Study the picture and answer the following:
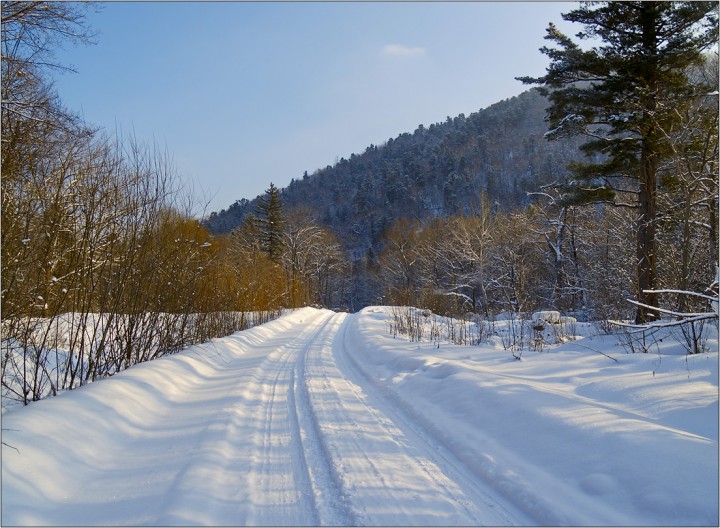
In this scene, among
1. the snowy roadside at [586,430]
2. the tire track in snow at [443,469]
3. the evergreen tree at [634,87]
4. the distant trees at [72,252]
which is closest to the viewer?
the snowy roadside at [586,430]

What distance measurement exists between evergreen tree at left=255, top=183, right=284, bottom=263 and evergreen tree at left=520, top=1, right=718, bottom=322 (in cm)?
3529

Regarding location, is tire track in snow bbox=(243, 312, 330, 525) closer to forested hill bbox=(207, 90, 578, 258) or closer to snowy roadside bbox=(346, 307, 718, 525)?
snowy roadside bbox=(346, 307, 718, 525)

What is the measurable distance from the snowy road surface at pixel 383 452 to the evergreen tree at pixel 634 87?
23.7ft

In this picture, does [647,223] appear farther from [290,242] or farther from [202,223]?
[290,242]

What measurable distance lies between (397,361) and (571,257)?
25487 millimetres

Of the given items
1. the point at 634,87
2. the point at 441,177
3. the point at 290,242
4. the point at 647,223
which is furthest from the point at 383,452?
the point at 441,177

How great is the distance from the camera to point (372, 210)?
103 m

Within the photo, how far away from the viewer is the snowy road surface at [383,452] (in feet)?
9.37

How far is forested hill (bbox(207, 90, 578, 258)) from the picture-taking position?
94000 mm

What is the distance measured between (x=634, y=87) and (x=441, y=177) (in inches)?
3924

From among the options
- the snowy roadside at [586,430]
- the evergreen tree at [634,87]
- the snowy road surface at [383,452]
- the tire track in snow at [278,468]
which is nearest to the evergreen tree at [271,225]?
the evergreen tree at [634,87]

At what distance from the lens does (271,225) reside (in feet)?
151

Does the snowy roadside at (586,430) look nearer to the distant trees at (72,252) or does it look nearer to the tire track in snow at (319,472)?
the tire track in snow at (319,472)

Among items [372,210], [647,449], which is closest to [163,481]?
[647,449]
